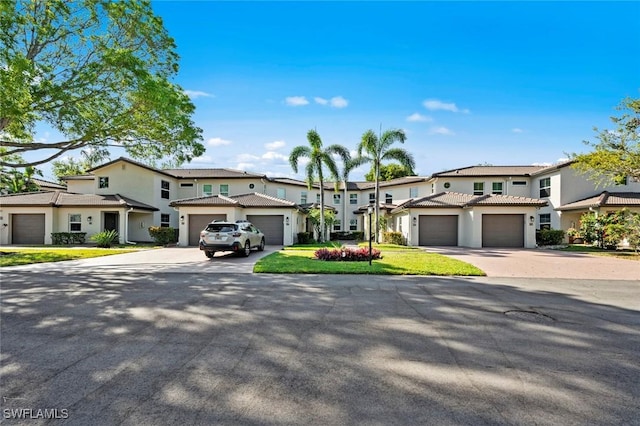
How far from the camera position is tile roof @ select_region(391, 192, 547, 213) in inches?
924

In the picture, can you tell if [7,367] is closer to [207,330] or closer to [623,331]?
[207,330]

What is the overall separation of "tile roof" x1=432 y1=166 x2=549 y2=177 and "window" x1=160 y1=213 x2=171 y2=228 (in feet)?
83.1

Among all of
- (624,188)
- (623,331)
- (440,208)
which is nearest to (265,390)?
(623,331)

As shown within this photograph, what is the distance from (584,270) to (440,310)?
9491 millimetres

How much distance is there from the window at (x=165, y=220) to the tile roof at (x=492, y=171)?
83.1 ft

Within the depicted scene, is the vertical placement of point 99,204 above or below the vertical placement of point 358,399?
above

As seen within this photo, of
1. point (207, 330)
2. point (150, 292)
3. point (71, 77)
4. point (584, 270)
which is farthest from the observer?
point (71, 77)

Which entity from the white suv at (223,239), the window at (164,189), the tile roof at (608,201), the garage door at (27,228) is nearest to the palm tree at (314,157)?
the white suv at (223,239)

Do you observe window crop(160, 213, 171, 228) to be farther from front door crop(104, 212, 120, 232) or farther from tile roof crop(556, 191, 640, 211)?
tile roof crop(556, 191, 640, 211)

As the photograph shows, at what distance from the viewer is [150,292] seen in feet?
26.8

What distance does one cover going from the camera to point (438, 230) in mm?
25375

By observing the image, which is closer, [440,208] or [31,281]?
[31,281]

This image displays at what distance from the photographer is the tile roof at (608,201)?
920 inches

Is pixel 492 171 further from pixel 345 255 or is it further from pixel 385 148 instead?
pixel 345 255
